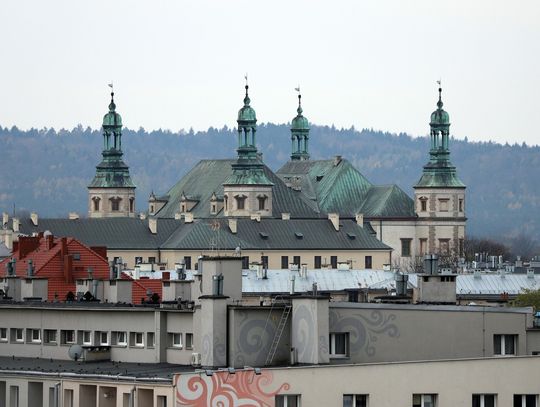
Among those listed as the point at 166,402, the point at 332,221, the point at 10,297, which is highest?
the point at 332,221

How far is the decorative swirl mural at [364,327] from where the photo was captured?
46.6 m

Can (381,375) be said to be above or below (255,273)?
below

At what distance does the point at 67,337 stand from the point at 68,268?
34.9 meters

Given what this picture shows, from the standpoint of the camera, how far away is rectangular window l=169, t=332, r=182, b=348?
48625mm

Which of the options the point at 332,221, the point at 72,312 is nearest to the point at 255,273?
the point at 332,221

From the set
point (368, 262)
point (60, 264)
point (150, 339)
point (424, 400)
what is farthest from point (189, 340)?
point (368, 262)

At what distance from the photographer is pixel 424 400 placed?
148 feet

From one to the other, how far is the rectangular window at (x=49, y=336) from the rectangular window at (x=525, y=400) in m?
11.8

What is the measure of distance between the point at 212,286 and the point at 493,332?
5.66m

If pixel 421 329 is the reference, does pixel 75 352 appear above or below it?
below

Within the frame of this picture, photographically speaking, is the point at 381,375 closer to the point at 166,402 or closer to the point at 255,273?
→ the point at 166,402

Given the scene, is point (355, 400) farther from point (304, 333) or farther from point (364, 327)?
point (364, 327)

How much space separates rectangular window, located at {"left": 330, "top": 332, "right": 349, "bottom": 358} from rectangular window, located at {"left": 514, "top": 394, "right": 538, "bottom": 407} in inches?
136

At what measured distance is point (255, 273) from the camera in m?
128
